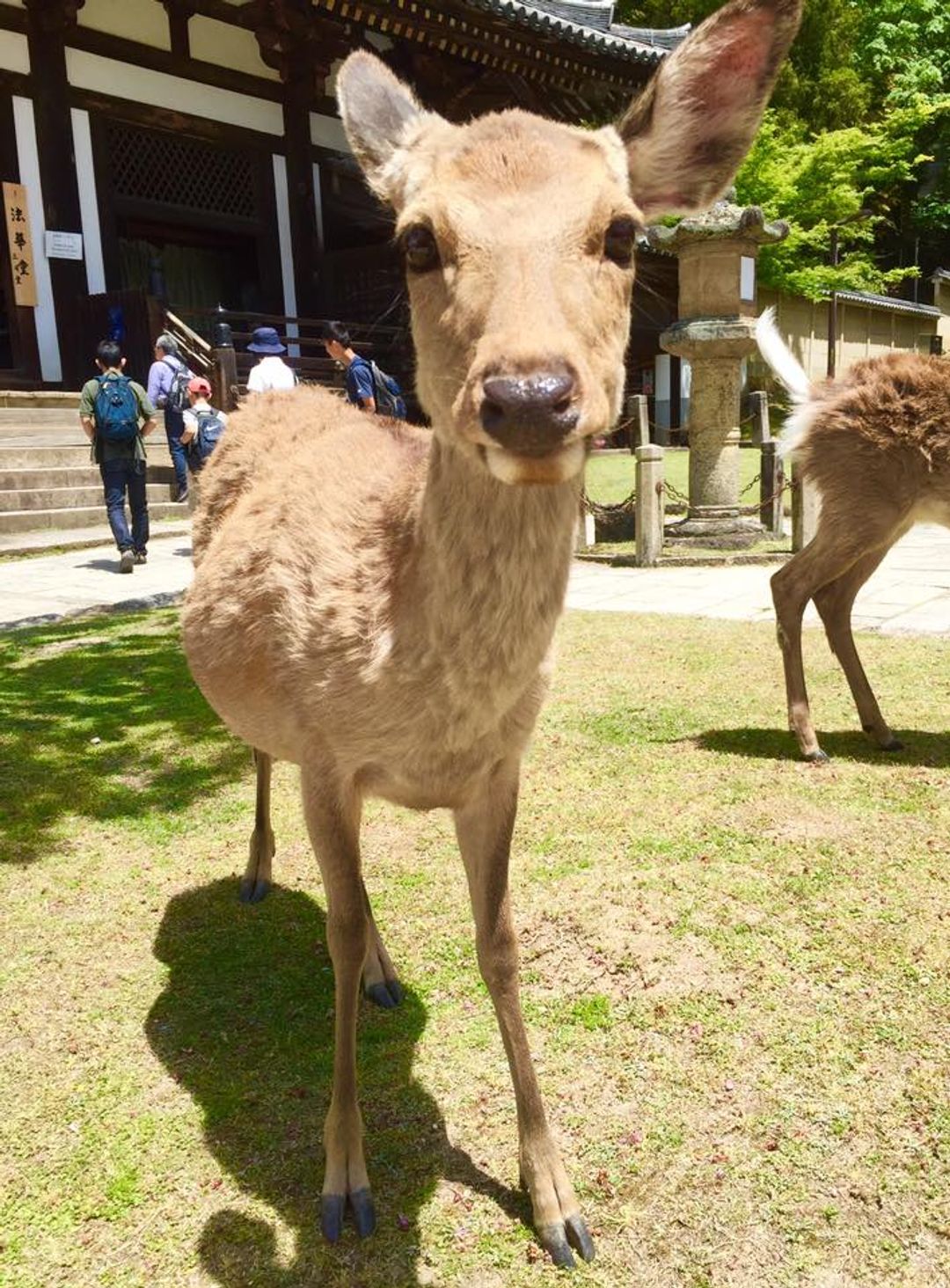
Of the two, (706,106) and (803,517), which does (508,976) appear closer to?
(706,106)

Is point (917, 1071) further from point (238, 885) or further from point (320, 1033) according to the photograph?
point (238, 885)

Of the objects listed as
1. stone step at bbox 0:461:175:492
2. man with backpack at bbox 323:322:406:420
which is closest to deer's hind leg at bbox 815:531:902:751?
man with backpack at bbox 323:322:406:420

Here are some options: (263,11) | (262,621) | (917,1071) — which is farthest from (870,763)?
(263,11)

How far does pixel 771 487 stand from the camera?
1149 cm

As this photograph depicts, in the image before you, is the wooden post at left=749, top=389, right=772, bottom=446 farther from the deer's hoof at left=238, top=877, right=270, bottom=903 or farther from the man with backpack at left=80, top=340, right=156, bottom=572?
the deer's hoof at left=238, top=877, right=270, bottom=903

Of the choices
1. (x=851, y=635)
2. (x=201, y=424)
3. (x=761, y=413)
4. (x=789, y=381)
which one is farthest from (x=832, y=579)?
(x=761, y=413)

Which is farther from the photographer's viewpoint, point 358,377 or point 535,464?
point 358,377

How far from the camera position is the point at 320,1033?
2768 mm

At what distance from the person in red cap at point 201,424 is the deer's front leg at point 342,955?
7.77 meters

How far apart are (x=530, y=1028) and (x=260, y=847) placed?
1.25m

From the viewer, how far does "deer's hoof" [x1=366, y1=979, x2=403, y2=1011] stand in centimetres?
287

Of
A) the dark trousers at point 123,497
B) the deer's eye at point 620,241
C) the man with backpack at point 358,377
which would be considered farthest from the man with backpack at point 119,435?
the deer's eye at point 620,241

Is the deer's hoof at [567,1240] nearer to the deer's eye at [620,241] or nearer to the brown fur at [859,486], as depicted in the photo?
the deer's eye at [620,241]

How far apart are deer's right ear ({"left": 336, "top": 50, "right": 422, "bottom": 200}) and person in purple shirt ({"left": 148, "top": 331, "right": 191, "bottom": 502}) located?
9256 mm
